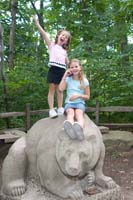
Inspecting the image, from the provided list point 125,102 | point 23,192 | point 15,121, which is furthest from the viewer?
point 125,102

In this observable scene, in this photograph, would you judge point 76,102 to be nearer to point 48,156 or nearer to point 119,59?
point 48,156

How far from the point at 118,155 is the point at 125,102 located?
2173 millimetres

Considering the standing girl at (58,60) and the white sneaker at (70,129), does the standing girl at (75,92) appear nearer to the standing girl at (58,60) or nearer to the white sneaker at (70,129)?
the white sneaker at (70,129)

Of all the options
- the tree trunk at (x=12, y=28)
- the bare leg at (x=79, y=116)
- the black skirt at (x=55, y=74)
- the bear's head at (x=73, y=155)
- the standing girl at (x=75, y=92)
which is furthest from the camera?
the tree trunk at (x=12, y=28)

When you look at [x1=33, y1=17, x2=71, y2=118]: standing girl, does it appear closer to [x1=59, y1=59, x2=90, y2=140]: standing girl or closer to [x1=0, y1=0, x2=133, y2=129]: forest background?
[x1=59, y1=59, x2=90, y2=140]: standing girl

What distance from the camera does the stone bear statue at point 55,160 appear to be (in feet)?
10.6

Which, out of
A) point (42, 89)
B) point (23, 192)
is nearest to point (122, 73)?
point (42, 89)

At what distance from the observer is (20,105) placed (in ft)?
26.9

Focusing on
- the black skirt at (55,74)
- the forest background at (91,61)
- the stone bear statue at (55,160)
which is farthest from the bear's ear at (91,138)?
Result: the forest background at (91,61)

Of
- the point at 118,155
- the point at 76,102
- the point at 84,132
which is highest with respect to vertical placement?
the point at 76,102

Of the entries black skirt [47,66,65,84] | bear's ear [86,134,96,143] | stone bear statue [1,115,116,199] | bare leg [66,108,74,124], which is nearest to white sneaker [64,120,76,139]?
stone bear statue [1,115,116,199]

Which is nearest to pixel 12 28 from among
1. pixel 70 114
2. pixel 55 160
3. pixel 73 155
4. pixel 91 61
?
pixel 91 61

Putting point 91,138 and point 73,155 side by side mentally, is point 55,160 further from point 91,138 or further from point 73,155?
point 91,138

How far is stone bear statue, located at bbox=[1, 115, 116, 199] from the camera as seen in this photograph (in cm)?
324
